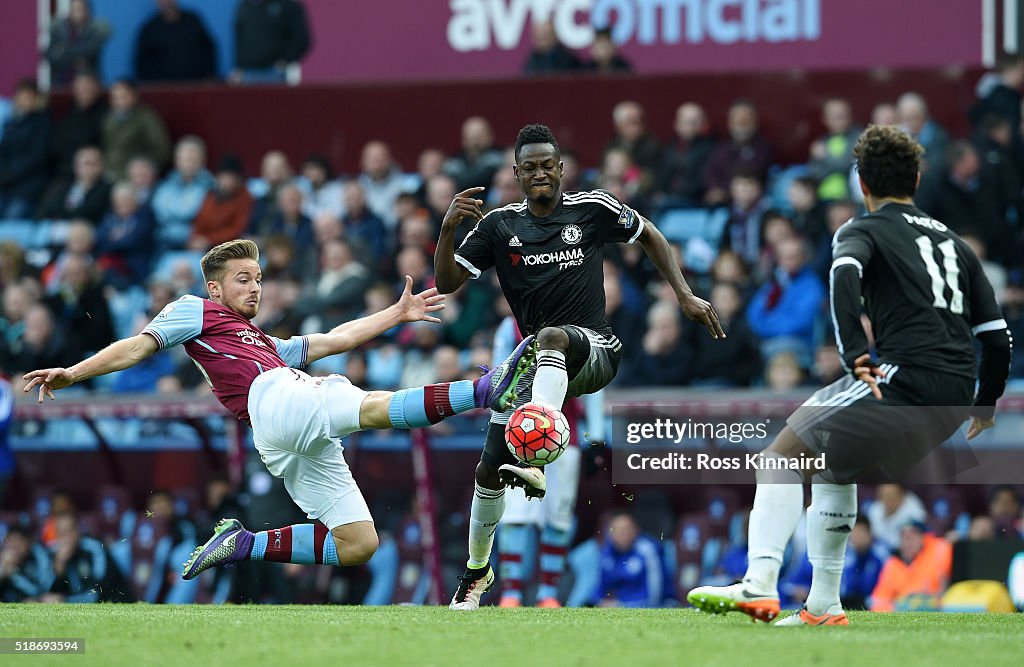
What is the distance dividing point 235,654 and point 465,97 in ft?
34.9

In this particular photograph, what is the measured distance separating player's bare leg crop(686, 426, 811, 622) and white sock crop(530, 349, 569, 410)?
120cm

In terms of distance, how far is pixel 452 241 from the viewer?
26.0 feet

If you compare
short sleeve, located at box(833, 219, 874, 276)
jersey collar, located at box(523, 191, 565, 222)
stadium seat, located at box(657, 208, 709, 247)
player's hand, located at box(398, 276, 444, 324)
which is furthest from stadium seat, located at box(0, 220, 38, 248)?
short sleeve, located at box(833, 219, 874, 276)

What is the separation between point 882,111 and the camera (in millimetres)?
13250

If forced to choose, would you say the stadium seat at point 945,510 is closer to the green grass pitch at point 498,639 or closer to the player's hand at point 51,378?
the green grass pitch at point 498,639

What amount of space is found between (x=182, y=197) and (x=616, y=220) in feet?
28.3

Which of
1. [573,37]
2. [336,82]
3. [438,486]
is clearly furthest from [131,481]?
[573,37]

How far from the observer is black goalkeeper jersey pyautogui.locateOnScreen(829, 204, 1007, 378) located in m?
6.27

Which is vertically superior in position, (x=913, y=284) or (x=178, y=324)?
(x=913, y=284)

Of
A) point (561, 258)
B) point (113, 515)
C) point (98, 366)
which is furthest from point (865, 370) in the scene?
point (113, 515)

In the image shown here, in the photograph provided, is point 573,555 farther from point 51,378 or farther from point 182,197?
point 182,197

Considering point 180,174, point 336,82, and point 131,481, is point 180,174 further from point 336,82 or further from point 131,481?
point 131,481

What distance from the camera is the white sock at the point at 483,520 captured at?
829 centimetres

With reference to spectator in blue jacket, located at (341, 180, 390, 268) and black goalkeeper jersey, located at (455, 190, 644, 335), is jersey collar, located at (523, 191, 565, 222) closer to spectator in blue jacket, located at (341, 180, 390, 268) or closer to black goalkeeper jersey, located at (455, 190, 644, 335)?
black goalkeeper jersey, located at (455, 190, 644, 335)
